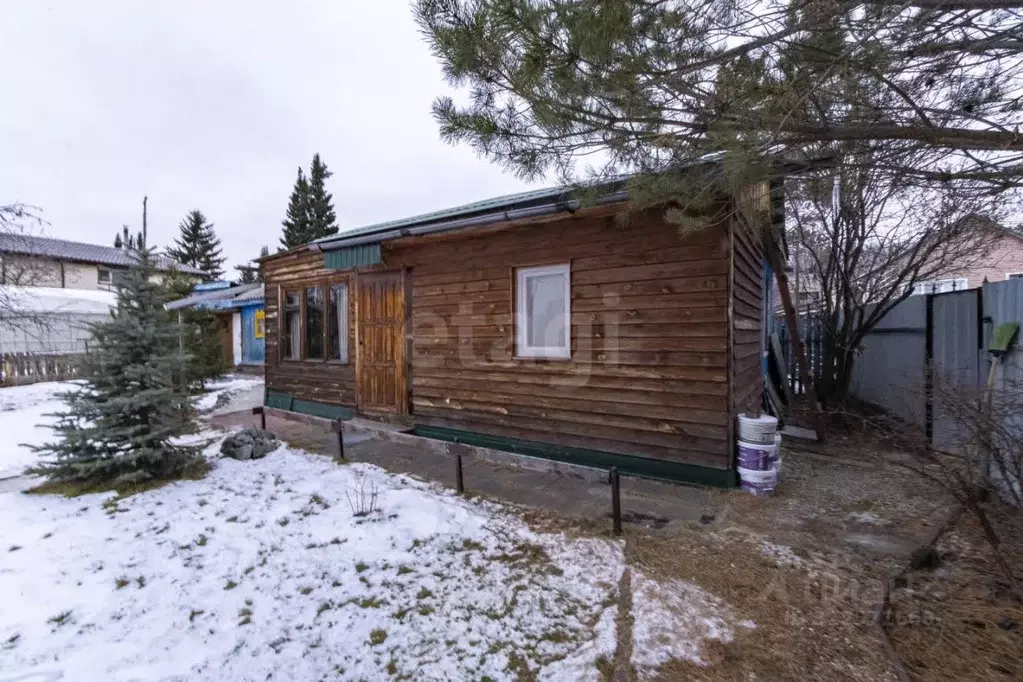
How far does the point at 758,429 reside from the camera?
13.5 ft

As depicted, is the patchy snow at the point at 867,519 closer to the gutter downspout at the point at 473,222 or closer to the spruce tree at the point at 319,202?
the gutter downspout at the point at 473,222

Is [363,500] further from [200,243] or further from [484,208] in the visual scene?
[200,243]

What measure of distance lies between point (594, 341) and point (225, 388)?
11.4m

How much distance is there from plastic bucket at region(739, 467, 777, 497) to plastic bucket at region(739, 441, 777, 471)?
0.04 meters

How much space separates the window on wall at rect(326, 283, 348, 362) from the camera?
760 cm

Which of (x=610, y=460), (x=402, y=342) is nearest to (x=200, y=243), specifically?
(x=402, y=342)

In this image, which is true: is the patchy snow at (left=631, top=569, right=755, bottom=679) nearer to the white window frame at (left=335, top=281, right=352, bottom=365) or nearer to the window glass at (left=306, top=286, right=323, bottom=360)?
the white window frame at (left=335, top=281, right=352, bottom=365)

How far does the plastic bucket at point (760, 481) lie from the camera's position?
420 centimetres

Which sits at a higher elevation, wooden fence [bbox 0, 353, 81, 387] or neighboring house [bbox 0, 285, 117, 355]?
neighboring house [bbox 0, 285, 117, 355]

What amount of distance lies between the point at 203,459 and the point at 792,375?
10.2 m

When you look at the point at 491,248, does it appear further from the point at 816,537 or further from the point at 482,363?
the point at 816,537

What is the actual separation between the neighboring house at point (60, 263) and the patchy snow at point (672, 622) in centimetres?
546

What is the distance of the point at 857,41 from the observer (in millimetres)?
2115

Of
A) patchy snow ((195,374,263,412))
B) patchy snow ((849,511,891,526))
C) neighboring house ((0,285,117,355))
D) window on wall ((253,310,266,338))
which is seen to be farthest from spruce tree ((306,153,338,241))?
patchy snow ((849,511,891,526))
